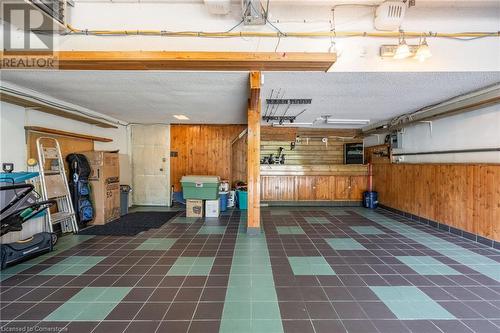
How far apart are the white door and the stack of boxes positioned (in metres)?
2.04

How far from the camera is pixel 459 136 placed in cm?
493

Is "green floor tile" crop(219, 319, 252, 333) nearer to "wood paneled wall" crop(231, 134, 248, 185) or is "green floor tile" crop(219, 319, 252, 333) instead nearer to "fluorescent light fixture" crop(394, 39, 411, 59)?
"fluorescent light fixture" crop(394, 39, 411, 59)

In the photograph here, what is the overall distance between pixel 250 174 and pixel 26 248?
3.59 meters

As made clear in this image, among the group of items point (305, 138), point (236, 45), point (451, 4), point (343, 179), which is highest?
point (451, 4)

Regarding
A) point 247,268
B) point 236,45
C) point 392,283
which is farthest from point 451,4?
point 247,268

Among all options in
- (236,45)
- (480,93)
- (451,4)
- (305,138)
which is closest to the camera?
(451,4)

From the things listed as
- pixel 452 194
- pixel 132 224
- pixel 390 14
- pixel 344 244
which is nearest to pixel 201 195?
pixel 132 224

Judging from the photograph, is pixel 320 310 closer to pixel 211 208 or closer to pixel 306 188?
pixel 211 208

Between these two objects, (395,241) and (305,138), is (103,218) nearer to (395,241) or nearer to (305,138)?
(395,241)

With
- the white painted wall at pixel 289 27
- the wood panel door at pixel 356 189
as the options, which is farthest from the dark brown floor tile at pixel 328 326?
the wood panel door at pixel 356 189

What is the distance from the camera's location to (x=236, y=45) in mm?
3359

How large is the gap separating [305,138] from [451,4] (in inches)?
231

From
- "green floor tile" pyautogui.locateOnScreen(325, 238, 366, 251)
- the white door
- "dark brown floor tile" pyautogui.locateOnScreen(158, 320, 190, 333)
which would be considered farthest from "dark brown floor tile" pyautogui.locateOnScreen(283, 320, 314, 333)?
the white door

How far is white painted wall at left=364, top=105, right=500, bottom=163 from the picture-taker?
4262 millimetres
